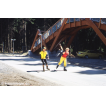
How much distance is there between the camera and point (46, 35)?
3222 centimetres

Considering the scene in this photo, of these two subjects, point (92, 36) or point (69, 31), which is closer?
point (69, 31)

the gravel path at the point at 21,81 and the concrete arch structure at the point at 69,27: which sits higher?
the concrete arch structure at the point at 69,27

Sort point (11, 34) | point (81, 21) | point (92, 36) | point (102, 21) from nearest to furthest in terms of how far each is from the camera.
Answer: point (102, 21)
point (81, 21)
point (92, 36)
point (11, 34)

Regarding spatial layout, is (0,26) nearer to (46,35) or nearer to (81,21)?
(46,35)

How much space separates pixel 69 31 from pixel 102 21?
27.6 ft

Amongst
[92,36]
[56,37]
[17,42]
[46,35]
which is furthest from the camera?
[17,42]

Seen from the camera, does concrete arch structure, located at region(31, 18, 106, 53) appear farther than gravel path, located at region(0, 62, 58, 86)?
Yes

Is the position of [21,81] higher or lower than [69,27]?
lower

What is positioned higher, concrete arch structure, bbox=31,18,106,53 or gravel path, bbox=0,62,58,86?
concrete arch structure, bbox=31,18,106,53

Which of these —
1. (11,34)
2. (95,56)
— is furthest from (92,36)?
(11,34)

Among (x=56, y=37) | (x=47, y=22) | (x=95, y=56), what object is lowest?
(x=95, y=56)

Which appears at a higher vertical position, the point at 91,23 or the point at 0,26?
the point at 0,26

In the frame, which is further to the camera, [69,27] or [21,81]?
[69,27]

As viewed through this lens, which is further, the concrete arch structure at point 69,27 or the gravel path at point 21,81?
the concrete arch structure at point 69,27
